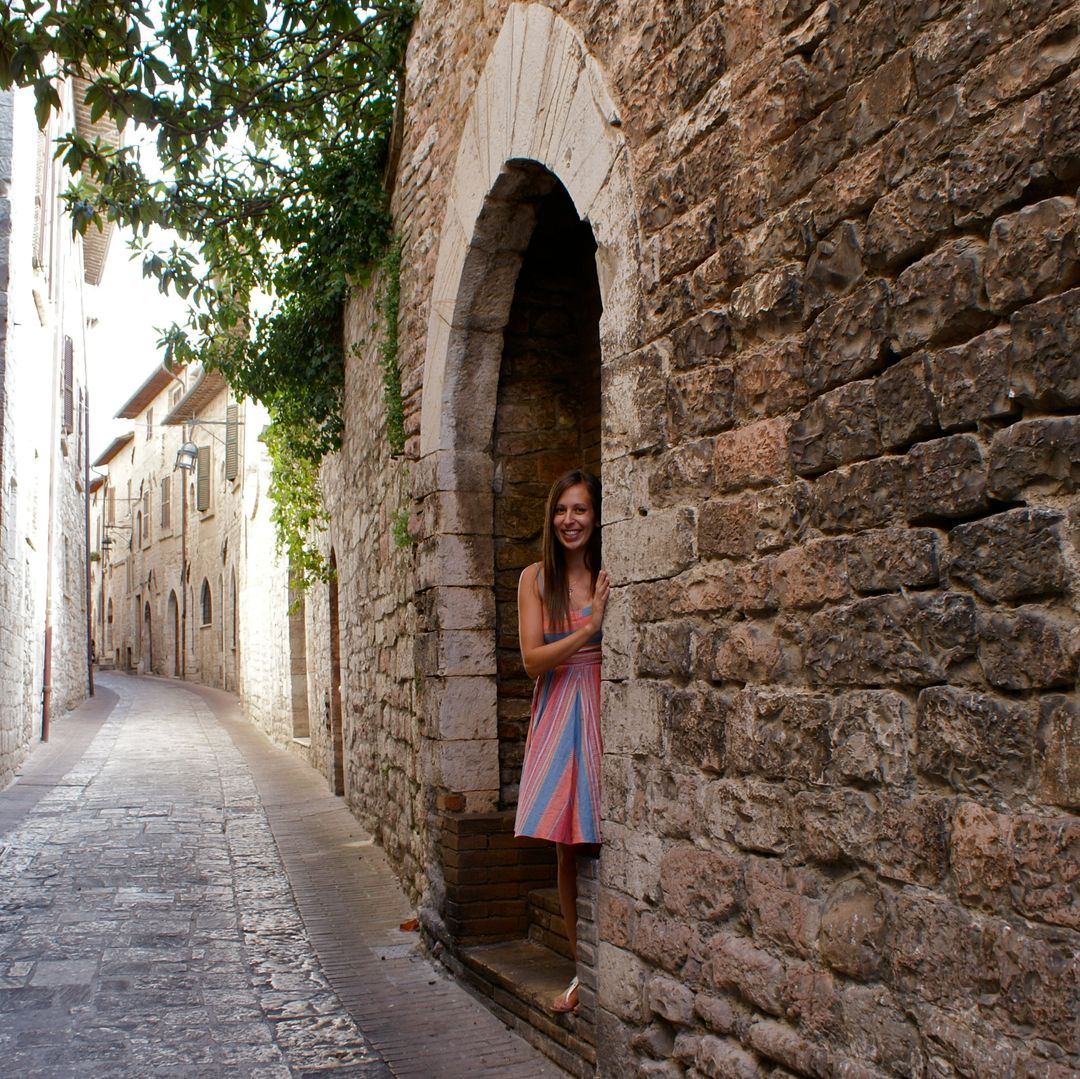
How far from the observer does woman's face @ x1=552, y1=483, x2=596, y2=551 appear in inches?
149

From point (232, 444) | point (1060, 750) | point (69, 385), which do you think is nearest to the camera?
point (1060, 750)

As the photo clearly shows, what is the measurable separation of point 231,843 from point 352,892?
1604 millimetres

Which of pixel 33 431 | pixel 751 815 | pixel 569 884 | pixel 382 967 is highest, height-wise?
pixel 33 431

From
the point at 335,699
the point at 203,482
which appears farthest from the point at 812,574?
the point at 203,482

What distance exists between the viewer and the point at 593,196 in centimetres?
339

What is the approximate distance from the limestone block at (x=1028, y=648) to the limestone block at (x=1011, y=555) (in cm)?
4

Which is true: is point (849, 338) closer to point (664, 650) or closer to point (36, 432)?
point (664, 650)

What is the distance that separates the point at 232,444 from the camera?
21.8 m

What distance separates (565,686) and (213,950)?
2.17 meters

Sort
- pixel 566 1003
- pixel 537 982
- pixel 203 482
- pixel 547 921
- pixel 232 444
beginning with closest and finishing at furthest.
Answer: pixel 566 1003 < pixel 537 982 < pixel 547 921 < pixel 232 444 < pixel 203 482

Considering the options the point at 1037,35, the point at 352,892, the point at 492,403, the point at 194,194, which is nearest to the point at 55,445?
the point at 194,194

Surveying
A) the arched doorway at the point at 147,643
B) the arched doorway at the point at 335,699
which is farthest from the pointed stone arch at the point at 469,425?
the arched doorway at the point at 147,643

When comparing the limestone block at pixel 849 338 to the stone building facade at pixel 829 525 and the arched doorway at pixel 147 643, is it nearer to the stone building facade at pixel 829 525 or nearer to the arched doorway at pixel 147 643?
the stone building facade at pixel 829 525

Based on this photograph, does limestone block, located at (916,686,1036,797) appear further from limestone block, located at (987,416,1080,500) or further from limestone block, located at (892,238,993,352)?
limestone block, located at (892,238,993,352)
